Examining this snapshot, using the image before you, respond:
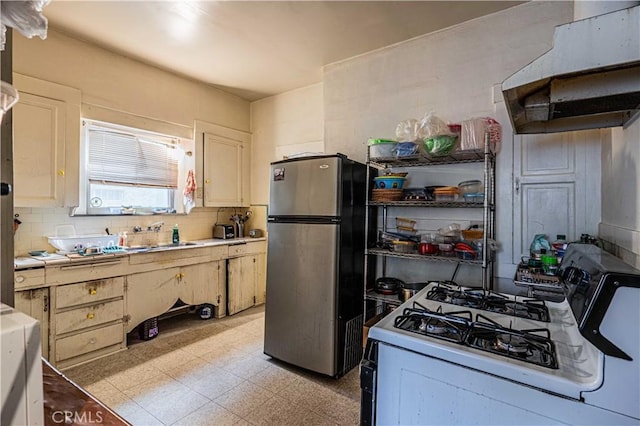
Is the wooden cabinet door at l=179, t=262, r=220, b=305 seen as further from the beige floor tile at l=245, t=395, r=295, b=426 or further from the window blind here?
the beige floor tile at l=245, t=395, r=295, b=426

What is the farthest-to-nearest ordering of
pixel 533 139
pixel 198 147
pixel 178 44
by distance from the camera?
pixel 198 147, pixel 178 44, pixel 533 139

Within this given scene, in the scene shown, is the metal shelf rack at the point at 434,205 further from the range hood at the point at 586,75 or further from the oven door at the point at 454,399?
the oven door at the point at 454,399

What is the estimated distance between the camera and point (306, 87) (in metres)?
3.89

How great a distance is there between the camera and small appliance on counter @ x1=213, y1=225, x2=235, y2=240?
159 inches

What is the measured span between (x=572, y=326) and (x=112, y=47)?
4.01 meters

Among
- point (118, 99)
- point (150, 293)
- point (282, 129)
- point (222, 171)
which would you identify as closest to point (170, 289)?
point (150, 293)

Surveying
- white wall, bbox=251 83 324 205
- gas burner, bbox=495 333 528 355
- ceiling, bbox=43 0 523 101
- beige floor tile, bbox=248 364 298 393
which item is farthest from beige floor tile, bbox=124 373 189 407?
ceiling, bbox=43 0 523 101

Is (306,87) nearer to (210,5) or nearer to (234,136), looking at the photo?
(234,136)

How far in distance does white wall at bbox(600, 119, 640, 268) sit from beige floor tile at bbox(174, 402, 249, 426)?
83.4 inches

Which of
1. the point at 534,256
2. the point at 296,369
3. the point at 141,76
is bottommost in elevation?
the point at 296,369

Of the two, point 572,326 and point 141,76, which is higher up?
point 141,76

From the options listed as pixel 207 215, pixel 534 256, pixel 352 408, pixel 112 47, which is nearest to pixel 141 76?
pixel 112 47

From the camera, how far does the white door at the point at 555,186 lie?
2.03m

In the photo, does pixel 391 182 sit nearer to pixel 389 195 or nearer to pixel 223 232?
pixel 389 195
